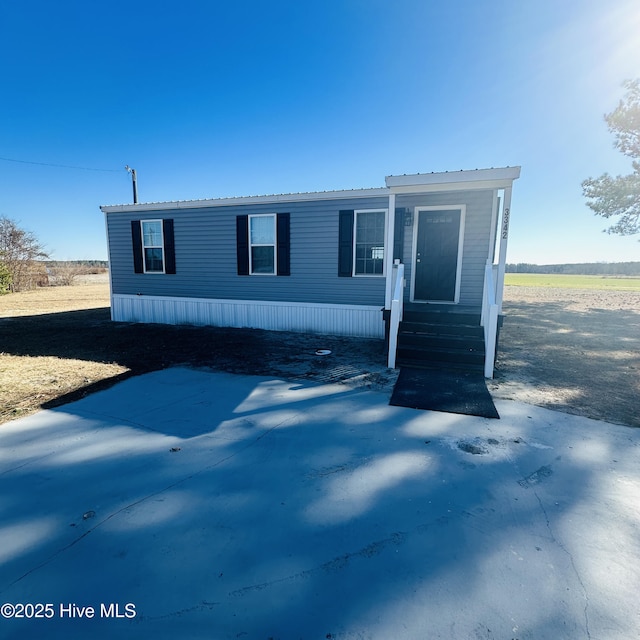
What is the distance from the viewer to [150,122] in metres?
12.9

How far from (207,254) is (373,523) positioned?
844 cm

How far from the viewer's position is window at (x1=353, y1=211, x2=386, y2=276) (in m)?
7.66

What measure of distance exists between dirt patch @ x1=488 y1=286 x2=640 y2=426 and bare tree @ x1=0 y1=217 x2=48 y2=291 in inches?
921

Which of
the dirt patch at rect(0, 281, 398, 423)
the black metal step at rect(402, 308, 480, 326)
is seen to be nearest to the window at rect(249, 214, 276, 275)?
the dirt patch at rect(0, 281, 398, 423)

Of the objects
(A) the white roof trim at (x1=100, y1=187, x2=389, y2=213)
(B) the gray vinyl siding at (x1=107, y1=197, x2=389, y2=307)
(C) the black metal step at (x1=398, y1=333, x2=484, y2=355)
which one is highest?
(A) the white roof trim at (x1=100, y1=187, x2=389, y2=213)

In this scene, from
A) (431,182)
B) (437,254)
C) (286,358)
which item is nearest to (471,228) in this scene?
(437,254)

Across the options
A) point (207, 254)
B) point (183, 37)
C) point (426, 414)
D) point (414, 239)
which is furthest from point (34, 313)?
point (426, 414)

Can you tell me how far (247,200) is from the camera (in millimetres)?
8297

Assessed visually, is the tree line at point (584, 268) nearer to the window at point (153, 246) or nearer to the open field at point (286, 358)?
the open field at point (286, 358)

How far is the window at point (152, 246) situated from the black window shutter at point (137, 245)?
11 centimetres

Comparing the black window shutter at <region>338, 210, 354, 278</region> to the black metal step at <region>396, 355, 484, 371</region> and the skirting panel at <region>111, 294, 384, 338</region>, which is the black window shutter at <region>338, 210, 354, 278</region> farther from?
the black metal step at <region>396, 355, 484, 371</region>

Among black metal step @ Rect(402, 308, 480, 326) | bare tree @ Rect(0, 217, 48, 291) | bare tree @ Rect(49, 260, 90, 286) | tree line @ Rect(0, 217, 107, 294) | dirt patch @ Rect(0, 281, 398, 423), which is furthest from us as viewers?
bare tree @ Rect(49, 260, 90, 286)

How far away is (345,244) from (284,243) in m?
1.60

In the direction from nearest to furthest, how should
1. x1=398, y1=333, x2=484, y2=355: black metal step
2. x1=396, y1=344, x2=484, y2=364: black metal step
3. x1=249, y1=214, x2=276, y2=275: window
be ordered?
x1=396, y1=344, x2=484, y2=364: black metal step
x1=398, y1=333, x2=484, y2=355: black metal step
x1=249, y1=214, x2=276, y2=275: window
